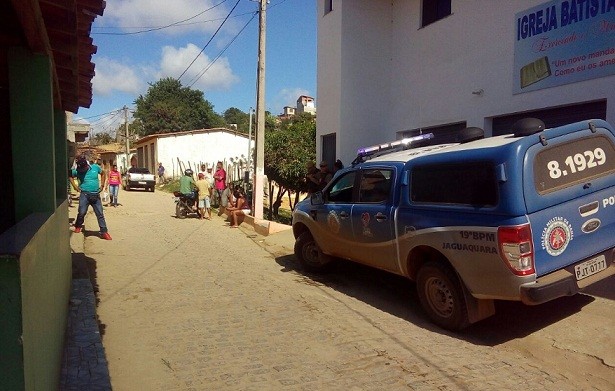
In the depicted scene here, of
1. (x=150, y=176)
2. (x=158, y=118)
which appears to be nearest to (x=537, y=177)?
(x=150, y=176)

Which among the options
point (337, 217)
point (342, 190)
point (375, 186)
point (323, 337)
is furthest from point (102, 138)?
point (323, 337)

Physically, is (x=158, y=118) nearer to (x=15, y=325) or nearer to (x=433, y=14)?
(x=433, y=14)

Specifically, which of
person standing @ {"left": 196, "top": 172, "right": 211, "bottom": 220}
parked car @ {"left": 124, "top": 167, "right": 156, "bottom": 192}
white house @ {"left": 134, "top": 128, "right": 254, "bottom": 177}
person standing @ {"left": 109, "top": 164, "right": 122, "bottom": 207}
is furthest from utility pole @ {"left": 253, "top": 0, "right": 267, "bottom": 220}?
white house @ {"left": 134, "top": 128, "right": 254, "bottom": 177}

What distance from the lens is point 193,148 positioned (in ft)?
123

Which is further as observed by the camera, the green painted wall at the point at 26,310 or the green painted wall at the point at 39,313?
the green painted wall at the point at 39,313

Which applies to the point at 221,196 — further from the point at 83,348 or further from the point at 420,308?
the point at 83,348

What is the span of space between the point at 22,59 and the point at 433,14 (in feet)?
30.4

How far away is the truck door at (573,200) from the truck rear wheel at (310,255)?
11.9 feet

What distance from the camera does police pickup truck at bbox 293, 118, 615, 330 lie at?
13.9 ft

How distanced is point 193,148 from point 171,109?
27353 millimetres

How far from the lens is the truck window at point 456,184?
448cm

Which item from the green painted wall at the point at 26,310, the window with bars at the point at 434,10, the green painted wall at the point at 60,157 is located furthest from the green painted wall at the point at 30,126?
the window with bars at the point at 434,10

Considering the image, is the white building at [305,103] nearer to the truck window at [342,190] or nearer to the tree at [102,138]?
the tree at [102,138]

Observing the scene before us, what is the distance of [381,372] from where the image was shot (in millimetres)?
4035
